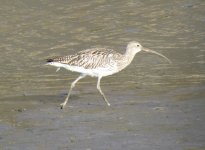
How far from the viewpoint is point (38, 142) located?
9953 millimetres

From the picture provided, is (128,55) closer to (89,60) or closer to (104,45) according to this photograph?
(89,60)

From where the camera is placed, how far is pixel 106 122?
10883mm

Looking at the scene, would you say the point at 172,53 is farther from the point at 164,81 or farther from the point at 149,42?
the point at 164,81

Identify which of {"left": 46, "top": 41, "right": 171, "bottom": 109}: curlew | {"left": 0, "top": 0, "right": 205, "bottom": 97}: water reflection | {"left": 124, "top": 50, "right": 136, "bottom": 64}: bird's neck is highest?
{"left": 46, "top": 41, "right": 171, "bottom": 109}: curlew

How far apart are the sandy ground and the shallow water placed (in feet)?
0.10

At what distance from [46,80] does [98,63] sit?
200 centimetres

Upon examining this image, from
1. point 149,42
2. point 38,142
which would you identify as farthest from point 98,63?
Result: point 149,42

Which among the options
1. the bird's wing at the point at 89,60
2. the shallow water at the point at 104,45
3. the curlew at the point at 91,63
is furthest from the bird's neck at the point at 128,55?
the shallow water at the point at 104,45

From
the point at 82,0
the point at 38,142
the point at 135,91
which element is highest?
the point at 38,142

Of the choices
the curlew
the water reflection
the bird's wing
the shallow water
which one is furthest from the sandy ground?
the water reflection

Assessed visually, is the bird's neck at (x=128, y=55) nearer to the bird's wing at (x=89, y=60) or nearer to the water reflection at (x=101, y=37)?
the bird's wing at (x=89, y=60)

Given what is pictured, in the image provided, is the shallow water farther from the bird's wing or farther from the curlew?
the bird's wing

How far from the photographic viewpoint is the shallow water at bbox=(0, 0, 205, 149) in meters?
12.4

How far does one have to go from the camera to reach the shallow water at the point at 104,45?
1236 centimetres
